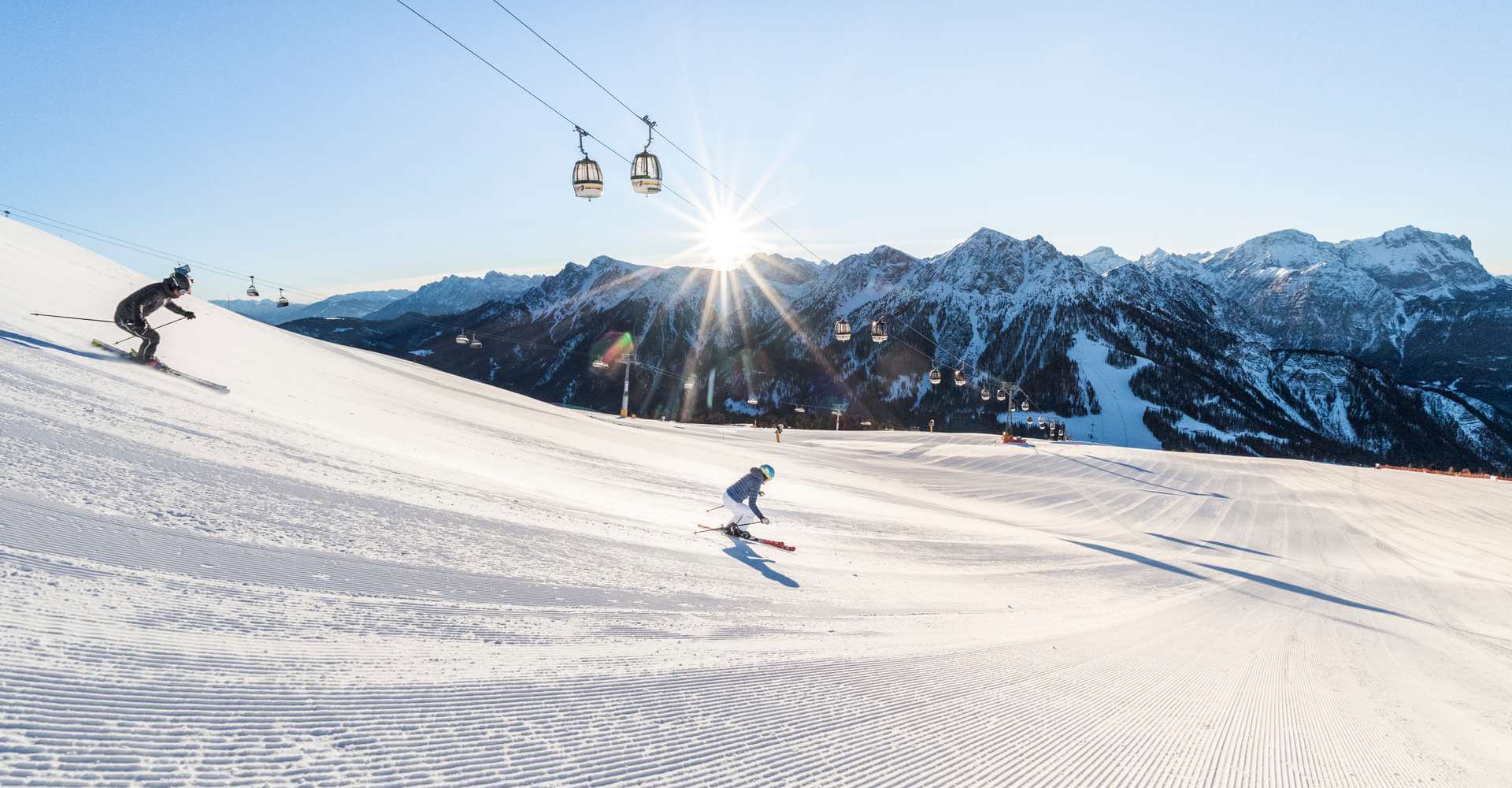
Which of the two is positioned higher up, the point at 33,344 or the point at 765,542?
the point at 33,344

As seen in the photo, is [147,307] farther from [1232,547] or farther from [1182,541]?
[1232,547]

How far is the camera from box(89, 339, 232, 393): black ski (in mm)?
9797

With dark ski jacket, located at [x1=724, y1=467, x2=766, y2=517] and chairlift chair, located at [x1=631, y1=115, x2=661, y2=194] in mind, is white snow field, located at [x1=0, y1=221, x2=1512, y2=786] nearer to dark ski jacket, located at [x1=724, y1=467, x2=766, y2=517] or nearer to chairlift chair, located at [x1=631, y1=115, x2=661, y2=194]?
dark ski jacket, located at [x1=724, y1=467, x2=766, y2=517]

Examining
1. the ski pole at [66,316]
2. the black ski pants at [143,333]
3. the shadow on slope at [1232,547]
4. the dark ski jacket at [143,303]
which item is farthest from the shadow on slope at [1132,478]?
the ski pole at [66,316]

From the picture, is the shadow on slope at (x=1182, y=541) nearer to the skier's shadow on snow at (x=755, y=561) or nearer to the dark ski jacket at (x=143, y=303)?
the skier's shadow on snow at (x=755, y=561)

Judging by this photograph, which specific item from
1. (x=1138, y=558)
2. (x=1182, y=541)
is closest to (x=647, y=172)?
(x=1138, y=558)

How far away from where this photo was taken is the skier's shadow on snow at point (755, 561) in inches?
315

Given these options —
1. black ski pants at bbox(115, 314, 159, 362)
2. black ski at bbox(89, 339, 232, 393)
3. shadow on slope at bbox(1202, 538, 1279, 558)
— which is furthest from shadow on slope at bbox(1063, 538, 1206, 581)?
black ski pants at bbox(115, 314, 159, 362)

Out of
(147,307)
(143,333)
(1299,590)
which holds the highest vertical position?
(147,307)

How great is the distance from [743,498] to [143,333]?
10206mm

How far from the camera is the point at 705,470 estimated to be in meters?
16.8

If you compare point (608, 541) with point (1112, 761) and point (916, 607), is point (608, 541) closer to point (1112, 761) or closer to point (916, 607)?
point (916, 607)

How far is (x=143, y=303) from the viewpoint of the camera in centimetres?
1127

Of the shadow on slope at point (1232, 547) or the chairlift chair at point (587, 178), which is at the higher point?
the chairlift chair at point (587, 178)
